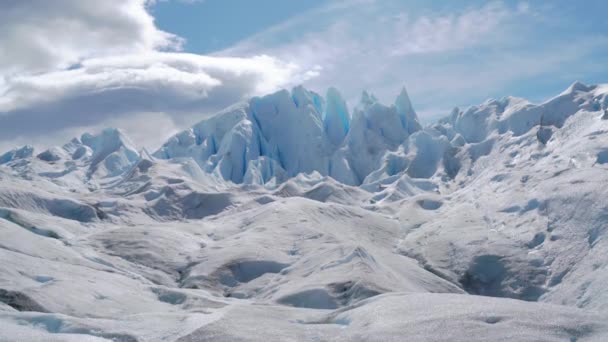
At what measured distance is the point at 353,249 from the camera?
84.1 ft

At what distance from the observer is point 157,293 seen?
2142 centimetres

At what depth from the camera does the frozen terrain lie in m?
13.4

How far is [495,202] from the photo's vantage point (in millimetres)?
36875

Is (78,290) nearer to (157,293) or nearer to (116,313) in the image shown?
(116,313)

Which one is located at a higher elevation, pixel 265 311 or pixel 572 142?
pixel 572 142

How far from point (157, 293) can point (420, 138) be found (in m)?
50.3

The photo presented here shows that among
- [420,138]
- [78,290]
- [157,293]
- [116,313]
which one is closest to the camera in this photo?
[116,313]

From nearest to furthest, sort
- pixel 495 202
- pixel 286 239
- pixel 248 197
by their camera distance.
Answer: pixel 286 239 → pixel 495 202 → pixel 248 197

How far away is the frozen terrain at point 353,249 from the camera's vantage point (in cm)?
1342

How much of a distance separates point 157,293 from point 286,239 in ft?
38.4

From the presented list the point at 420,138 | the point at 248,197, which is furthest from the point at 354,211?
the point at 420,138

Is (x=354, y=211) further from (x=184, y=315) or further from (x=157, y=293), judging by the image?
(x=184, y=315)

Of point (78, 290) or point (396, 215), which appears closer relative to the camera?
point (78, 290)

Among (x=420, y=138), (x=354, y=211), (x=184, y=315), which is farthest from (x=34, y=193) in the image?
(x=420, y=138)
